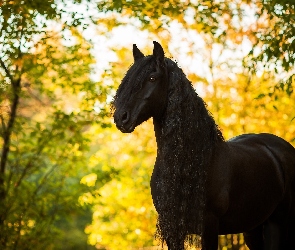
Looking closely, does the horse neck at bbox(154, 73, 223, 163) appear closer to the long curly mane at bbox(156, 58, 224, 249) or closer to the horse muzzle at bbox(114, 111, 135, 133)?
the long curly mane at bbox(156, 58, 224, 249)

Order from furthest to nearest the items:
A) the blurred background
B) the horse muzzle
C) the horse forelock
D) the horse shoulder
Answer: the blurred background → the horse shoulder → the horse forelock → the horse muzzle

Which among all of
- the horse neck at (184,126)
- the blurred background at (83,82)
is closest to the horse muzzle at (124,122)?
the horse neck at (184,126)

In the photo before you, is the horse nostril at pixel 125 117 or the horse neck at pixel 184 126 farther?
the horse neck at pixel 184 126

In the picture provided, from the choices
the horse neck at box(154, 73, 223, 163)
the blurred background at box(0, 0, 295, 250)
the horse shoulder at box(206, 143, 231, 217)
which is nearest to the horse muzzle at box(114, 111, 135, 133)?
the horse neck at box(154, 73, 223, 163)

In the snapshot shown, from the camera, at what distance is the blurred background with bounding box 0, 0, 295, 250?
6473mm

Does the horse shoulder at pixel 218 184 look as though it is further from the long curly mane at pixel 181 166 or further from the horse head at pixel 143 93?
the horse head at pixel 143 93

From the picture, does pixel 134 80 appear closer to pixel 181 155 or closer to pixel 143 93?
pixel 143 93

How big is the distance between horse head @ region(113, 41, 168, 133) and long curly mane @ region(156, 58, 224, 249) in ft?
0.20

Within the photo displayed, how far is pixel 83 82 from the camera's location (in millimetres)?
7902

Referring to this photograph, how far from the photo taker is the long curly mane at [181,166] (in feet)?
11.7

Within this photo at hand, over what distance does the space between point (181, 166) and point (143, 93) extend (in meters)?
0.51

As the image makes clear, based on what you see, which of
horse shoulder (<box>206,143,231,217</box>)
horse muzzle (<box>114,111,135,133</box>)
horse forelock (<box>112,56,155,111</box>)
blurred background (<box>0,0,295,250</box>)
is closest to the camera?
horse muzzle (<box>114,111,135,133</box>)

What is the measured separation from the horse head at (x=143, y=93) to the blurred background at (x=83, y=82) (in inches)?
75.2

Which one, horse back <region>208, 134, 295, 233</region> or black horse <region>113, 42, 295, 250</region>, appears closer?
black horse <region>113, 42, 295, 250</region>
